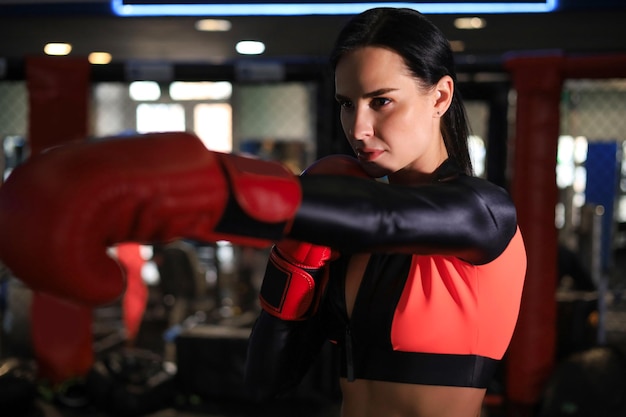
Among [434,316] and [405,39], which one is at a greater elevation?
[405,39]

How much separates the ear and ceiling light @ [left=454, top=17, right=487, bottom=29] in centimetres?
212

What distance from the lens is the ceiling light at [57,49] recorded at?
359 centimetres

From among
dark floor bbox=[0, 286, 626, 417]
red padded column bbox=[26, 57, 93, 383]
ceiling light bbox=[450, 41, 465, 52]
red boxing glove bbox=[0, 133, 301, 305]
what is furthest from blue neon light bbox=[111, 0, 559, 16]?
red boxing glove bbox=[0, 133, 301, 305]

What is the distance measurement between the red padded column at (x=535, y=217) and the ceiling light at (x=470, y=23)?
368 mm

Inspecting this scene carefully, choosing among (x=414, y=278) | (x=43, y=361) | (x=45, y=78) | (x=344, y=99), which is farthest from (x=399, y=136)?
(x=43, y=361)

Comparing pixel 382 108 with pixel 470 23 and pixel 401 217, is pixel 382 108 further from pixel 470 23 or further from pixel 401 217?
pixel 470 23

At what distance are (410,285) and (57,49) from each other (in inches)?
132

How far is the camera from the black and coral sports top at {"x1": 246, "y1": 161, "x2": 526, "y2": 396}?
67cm

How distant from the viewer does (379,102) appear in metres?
0.89

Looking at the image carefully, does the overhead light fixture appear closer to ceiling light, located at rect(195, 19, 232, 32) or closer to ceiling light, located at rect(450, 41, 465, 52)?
ceiling light, located at rect(195, 19, 232, 32)

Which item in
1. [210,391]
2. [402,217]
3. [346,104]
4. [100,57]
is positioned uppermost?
[100,57]

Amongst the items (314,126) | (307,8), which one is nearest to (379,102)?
(307,8)

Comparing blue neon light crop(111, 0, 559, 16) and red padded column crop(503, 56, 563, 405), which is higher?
blue neon light crop(111, 0, 559, 16)

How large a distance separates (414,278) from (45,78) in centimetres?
317
